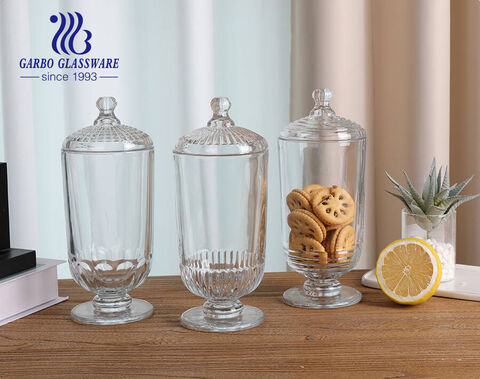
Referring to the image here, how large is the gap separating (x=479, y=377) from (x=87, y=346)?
530 millimetres

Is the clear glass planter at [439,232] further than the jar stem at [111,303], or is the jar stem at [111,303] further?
the clear glass planter at [439,232]

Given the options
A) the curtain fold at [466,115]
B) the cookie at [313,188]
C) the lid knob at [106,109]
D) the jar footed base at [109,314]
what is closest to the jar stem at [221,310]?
the jar footed base at [109,314]

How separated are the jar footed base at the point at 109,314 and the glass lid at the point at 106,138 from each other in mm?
261

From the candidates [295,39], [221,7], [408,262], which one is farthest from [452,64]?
[408,262]

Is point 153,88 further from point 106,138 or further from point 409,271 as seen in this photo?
point 409,271

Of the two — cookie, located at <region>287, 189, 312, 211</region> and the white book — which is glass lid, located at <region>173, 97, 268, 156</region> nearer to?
cookie, located at <region>287, 189, 312, 211</region>

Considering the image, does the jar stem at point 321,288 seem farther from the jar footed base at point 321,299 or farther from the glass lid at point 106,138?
the glass lid at point 106,138

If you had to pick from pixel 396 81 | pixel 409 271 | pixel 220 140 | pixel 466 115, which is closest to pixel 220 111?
pixel 220 140

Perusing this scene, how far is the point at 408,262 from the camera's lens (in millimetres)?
1145

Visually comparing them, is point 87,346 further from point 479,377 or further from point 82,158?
point 479,377

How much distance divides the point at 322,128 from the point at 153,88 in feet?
3.17

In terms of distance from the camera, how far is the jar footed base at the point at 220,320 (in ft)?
3.36

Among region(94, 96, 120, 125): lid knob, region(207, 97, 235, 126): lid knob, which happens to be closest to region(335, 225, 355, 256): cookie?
region(207, 97, 235, 126): lid knob

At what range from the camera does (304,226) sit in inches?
43.8
